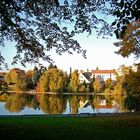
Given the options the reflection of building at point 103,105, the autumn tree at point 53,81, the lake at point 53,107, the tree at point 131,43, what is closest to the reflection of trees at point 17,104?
the lake at point 53,107

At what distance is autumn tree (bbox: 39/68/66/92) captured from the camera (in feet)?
267

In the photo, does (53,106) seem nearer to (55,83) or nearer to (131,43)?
(131,43)

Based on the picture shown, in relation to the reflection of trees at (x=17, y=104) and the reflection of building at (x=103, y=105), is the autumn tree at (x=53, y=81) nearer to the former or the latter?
the reflection of trees at (x=17, y=104)

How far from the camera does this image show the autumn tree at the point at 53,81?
8134cm

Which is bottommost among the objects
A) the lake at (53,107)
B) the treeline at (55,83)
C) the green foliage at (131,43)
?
the lake at (53,107)

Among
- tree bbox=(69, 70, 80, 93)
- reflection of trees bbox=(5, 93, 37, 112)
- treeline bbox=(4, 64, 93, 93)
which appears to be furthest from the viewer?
tree bbox=(69, 70, 80, 93)

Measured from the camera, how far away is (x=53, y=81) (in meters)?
82.8

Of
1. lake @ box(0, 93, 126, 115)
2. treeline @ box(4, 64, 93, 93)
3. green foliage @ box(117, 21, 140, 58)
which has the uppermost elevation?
treeline @ box(4, 64, 93, 93)

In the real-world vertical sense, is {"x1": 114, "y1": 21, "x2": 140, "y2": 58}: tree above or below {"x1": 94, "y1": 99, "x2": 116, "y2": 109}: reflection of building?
above

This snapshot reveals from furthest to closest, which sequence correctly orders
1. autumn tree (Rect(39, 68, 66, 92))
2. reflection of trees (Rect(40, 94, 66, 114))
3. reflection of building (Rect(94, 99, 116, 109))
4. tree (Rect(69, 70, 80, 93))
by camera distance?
tree (Rect(69, 70, 80, 93)), autumn tree (Rect(39, 68, 66, 92)), reflection of building (Rect(94, 99, 116, 109)), reflection of trees (Rect(40, 94, 66, 114))

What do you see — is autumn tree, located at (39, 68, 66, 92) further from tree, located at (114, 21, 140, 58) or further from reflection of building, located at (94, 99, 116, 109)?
tree, located at (114, 21, 140, 58)

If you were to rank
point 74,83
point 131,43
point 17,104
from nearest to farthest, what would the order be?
point 131,43, point 17,104, point 74,83

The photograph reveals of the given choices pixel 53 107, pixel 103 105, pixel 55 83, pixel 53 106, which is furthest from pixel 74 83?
pixel 53 107

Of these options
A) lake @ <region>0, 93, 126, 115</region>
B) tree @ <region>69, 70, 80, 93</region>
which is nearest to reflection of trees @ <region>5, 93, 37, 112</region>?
lake @ <region>0, 93, 126, 115</region>
